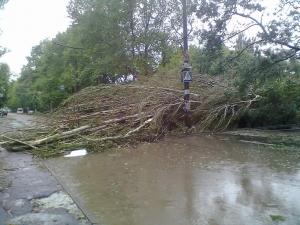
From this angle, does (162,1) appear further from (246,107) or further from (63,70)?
(63,70)

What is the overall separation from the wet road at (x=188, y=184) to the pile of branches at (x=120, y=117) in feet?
4.74

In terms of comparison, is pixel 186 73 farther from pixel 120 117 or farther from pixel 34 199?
pixel 34 199

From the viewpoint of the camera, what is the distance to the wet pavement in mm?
5242

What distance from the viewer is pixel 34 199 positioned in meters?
6.31

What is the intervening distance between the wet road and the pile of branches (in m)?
1.45

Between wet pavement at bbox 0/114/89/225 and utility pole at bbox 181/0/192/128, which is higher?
utility pole at bbox 181/0/192/128

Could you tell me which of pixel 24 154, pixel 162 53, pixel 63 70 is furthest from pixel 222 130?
pixel 63 70

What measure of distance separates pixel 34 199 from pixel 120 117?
7672 millimetres

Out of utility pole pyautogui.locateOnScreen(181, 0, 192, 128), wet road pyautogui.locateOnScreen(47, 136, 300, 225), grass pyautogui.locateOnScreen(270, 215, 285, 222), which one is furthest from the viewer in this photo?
utility pole pyautogui.locateOnScreen(181, 0, 192, 128)

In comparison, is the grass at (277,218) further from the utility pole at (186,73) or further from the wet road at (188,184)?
the utility pole at (186,73)

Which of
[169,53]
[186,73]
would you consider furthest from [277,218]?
[169,53]

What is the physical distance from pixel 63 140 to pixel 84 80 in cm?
2103

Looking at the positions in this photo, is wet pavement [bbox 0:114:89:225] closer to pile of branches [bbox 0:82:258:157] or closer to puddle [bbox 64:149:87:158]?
puddle [bbox 64:149:87:158]

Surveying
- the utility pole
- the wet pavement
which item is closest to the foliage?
the utility pole
